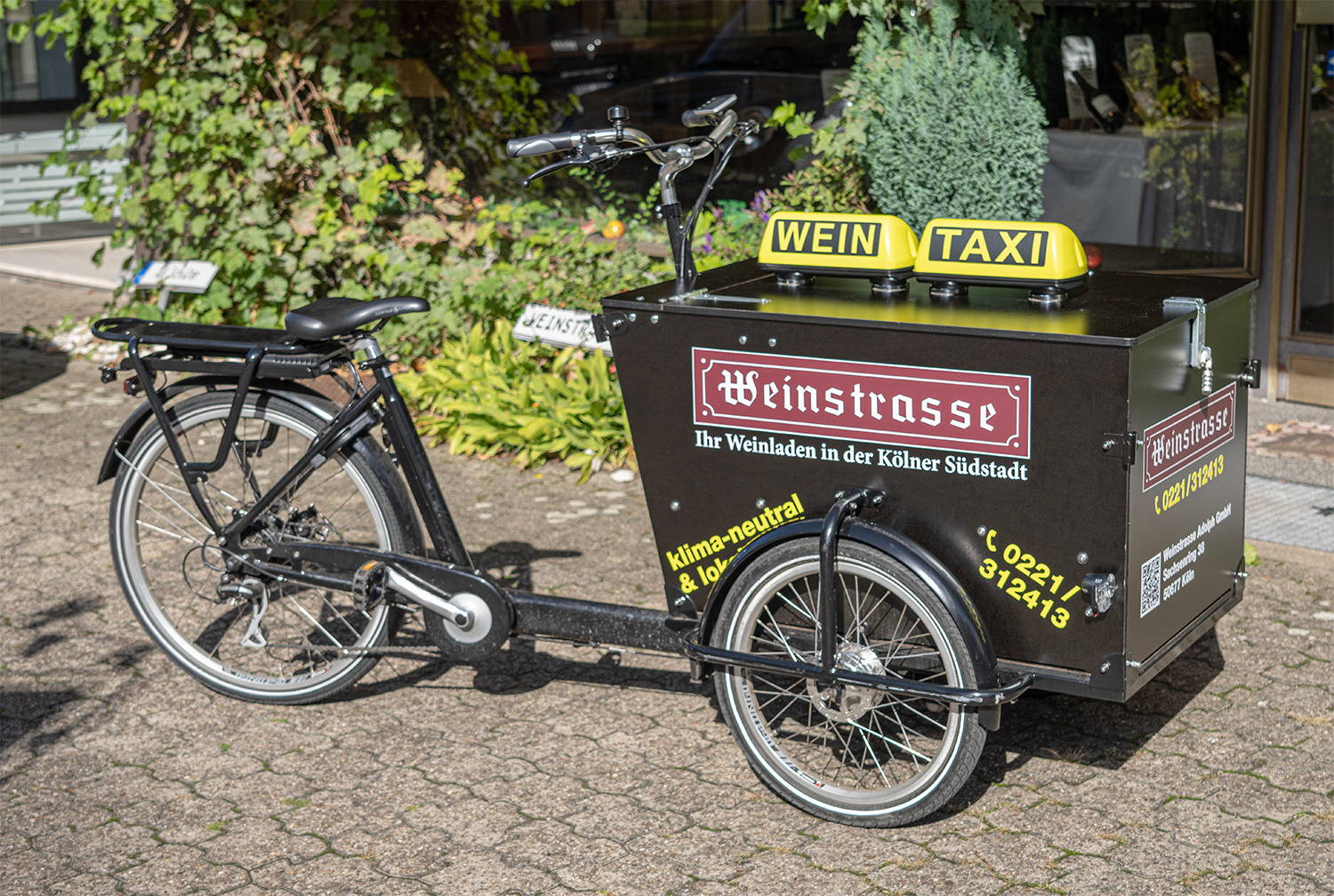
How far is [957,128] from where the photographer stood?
536cm

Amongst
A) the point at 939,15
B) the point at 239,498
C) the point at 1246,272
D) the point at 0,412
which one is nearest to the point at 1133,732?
the point at 239,498

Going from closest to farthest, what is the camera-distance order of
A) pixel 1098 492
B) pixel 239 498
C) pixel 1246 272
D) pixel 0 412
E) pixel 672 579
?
pixel 1098 492, pixel 672 579, pixel 239 498, pixel 1246 272, pixel 0 412

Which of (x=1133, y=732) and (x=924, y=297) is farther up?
(x=924, y=297)

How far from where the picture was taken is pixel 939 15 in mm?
5367

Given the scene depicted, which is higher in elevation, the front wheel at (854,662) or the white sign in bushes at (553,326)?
the white sign in bushes at (553,326)

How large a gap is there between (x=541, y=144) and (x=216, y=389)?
123 centimetres

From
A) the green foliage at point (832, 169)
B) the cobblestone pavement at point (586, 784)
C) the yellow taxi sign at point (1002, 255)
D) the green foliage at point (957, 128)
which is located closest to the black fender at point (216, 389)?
the cobblestone pavement at point (586, 784)

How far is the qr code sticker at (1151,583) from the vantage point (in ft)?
9.73

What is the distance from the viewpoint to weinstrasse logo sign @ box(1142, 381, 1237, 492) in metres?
2.92

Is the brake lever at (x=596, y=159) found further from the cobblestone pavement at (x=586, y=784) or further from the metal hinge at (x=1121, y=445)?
the cobblestone pavement at (x=586, y=784)

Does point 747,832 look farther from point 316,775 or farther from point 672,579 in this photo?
point 316,775

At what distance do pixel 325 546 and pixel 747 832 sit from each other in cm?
134

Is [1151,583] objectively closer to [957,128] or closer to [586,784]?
[586,784]

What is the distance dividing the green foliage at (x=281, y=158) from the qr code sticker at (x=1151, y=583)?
4622mm
